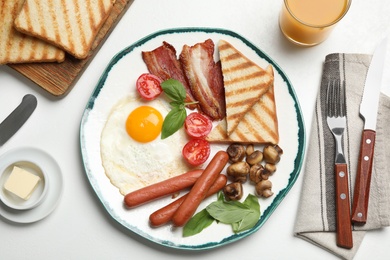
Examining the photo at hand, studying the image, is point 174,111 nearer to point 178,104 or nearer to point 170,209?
point 178,104

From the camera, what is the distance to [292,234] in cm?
320

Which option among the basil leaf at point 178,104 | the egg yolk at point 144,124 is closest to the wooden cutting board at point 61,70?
the egg yolk at point 144,124

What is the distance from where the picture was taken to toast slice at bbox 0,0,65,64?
323cm

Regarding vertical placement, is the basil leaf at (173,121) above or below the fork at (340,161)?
below

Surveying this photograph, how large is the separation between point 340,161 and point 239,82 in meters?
0.71

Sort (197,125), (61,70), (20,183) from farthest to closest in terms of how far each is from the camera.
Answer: (61,70) → (197,125) → (20,183)

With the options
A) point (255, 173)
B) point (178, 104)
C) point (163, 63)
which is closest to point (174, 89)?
point (178, 104)

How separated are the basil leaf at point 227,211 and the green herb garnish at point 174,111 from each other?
1.52 feet

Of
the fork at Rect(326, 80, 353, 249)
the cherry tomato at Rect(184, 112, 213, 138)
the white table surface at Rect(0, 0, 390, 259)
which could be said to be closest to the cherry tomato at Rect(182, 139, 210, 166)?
the cherry tomato at Rect(184, 112, 213, 138)

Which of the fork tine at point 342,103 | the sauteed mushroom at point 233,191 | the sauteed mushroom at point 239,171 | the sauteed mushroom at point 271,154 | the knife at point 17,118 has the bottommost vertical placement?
the knife at point 17,118

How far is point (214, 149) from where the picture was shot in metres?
3.22

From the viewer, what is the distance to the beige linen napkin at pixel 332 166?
315cm

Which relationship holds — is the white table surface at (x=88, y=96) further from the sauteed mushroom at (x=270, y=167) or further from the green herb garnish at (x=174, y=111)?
the green herb garnish at (x=174, y=111)

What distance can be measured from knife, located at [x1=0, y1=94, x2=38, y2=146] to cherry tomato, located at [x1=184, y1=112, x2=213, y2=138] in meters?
0.88
